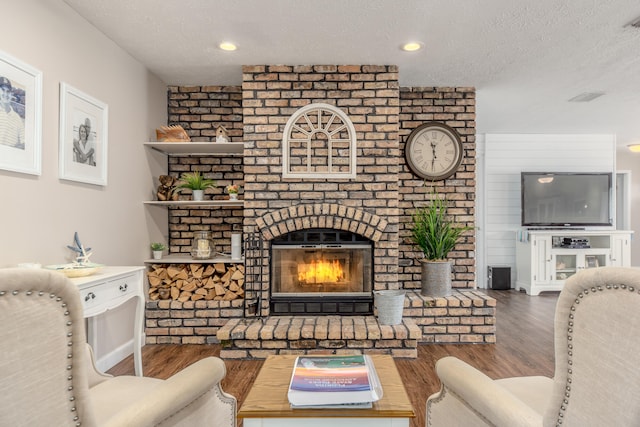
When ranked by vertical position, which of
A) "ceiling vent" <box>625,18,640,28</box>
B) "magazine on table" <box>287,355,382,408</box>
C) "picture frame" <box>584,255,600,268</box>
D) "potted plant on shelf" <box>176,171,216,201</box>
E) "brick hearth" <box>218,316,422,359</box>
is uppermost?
"ceiling vent" <box>625,18,640,28</box>

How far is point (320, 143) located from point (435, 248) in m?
1.41

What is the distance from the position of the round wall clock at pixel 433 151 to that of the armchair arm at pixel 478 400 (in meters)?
2.85

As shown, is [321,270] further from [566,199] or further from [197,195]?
[566,199]

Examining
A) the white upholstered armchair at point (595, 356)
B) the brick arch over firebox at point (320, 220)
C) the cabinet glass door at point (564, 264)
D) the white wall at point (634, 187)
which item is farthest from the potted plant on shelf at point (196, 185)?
the white wall at point (634, 187)

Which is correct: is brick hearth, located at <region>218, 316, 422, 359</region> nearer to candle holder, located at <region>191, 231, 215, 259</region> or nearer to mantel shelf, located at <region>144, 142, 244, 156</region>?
candle holder, located at <region>191, 231, 215, 259</region>

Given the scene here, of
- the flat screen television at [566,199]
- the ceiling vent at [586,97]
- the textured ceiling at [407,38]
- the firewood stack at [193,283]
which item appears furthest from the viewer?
the flat screen television at [566,199]

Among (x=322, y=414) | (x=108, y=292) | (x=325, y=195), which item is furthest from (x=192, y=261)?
(x=322, y=414)

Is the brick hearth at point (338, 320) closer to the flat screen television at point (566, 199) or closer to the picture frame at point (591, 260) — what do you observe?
the flat screen television at point (566, 199)

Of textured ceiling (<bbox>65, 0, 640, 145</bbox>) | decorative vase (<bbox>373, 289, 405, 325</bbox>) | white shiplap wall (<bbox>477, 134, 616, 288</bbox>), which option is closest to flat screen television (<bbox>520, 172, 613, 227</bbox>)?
white shiplap wall (<bbox>477, 134, 616, 288</bbox>)

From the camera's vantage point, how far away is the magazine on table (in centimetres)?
127

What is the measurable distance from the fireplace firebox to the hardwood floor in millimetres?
630

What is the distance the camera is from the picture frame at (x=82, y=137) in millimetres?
2447

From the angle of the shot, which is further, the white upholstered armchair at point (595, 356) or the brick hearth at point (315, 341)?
the brick hearth at point (315, 341)

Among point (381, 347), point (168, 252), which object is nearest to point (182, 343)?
point (168, 252)
